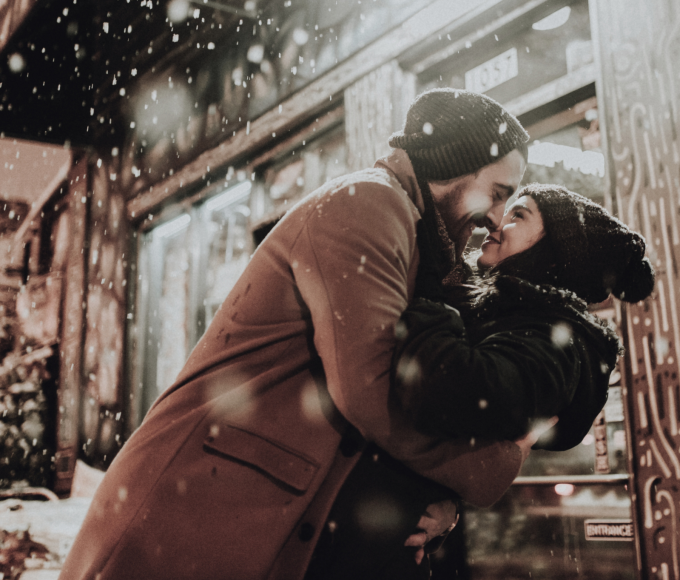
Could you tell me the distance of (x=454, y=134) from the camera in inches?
65.1

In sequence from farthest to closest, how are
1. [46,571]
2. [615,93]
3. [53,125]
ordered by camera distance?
[53,125], [46,571], [615,93]

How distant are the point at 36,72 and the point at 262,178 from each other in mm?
3431

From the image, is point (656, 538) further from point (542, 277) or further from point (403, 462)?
point (403, 462)

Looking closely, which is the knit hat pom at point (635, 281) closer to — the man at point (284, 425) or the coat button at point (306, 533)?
the man at point (284, 425)

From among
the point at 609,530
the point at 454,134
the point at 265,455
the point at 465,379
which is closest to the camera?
the point at 465,379

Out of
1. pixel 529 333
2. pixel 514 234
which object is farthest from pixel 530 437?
pixel 514 234

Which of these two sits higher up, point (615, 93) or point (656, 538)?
point (615, 93)

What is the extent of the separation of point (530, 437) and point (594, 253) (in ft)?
2.19

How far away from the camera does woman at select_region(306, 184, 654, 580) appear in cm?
115

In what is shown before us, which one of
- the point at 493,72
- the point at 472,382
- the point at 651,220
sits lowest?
the point at 472,382

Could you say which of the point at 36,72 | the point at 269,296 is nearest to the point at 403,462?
the point at 269,296

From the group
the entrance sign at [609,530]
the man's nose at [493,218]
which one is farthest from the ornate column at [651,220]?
the man's nose at [493,218]

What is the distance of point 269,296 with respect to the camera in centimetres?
136

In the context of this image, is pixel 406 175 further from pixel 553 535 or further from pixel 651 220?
pixel 553 535
